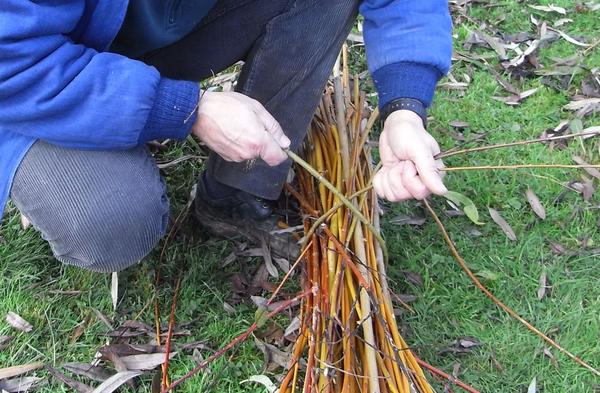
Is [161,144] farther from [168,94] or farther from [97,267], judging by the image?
[168,94]

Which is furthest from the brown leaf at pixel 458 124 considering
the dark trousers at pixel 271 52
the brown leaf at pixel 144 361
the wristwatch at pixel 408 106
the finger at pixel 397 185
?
the brown leaf at pixel 144 361

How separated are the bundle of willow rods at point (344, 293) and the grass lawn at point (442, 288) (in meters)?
0.19

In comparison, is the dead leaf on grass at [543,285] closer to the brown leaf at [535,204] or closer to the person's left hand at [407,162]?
the brown leaf at [535,204]

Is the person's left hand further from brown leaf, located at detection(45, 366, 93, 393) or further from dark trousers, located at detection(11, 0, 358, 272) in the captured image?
brown leaf, located at detection(45, 366, 93, 393)

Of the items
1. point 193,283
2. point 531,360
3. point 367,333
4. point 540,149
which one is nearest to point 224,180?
point 193,283

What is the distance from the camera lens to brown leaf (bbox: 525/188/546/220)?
2.06 metres

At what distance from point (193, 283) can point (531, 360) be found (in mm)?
850

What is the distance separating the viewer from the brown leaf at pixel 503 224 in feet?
6.59

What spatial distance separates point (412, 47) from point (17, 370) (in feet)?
3.73

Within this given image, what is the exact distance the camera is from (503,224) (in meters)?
2.04

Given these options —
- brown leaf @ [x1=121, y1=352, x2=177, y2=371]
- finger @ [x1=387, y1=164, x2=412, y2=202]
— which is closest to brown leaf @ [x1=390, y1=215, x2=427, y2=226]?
finger @ [x1=387, y1=164, x2=412, y2=202]

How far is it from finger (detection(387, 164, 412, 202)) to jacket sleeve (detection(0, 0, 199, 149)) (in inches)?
15.6

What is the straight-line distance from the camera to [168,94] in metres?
1.31

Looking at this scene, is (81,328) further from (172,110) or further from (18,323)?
(172,110)
